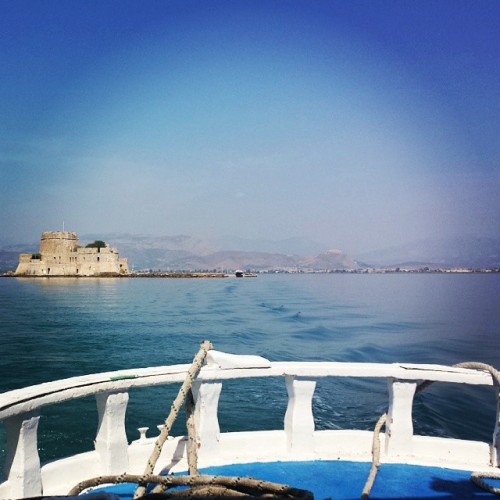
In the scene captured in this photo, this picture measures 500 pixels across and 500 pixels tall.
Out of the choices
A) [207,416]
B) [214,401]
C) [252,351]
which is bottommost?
[252,351]

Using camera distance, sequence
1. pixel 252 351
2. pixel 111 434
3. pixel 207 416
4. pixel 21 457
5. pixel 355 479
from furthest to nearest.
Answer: pixel 252 351 → pixel 207 416 → pixel 355 479 → pixel 111 434 → pixel 21 457

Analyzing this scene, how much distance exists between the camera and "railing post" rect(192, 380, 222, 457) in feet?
14.1

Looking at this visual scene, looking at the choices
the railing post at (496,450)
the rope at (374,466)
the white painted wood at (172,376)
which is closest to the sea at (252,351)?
the white painted wood at (172,376)

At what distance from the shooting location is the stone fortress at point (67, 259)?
129500 millimetres

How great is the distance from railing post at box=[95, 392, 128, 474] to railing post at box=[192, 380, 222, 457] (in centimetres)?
67

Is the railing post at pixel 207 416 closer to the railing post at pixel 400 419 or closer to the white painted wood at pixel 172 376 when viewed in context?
the white painted wood at pixel 172 376

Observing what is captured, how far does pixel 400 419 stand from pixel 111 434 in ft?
8.69

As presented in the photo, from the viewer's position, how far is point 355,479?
4.09 m

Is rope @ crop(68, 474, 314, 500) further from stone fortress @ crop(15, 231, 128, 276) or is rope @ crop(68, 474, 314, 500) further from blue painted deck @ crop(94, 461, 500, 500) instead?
stone fortress @ crop(15, 231, 128, 276)

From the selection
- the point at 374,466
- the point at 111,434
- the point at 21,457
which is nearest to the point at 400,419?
the point at 374,466

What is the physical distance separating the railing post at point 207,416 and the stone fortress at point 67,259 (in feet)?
434

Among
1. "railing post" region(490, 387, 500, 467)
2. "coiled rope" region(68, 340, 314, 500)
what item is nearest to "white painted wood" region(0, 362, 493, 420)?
"coiled rope" region(68, 340, 314, 500)

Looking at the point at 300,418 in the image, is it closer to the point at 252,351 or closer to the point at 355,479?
the point at 355,479

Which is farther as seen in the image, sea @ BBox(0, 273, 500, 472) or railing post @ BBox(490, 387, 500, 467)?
sea @ BBox(0, 273, 500, 472)
